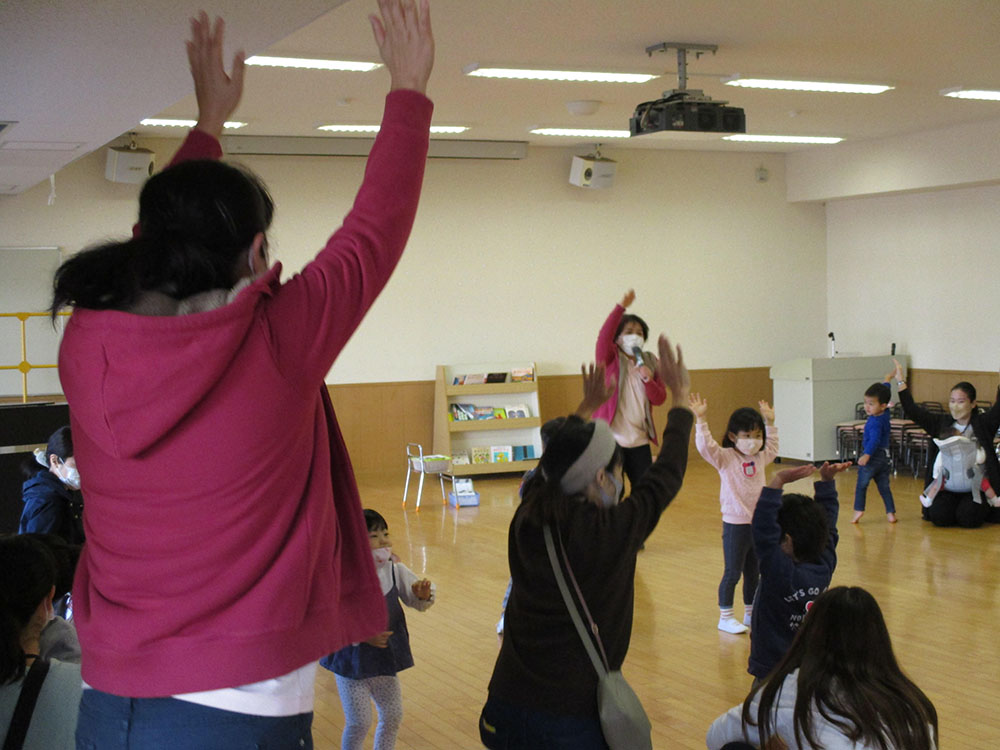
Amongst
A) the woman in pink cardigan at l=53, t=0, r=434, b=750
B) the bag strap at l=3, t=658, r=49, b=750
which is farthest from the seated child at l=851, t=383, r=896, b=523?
the woman in pink cardigan at l=53, t=0, r=434, b=750

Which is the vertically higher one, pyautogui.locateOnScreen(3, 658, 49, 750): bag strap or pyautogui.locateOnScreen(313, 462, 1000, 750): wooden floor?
pyautogui.locateOnScreen(3, 658, 49, 750): bag strap

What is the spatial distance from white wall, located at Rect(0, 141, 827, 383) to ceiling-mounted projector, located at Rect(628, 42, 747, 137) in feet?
14.0

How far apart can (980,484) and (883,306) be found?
4504 millimetres

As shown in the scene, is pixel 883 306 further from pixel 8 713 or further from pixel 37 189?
pixel 8 713

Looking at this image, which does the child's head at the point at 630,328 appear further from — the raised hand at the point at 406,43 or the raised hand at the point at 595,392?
the raised hand at the point at 406,43

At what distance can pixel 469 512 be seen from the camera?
9672 mm

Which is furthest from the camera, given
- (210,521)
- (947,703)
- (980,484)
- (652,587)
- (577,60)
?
(980,484)

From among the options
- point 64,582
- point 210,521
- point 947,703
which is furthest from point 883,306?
point 210,521

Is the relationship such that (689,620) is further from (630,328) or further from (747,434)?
(630,328)

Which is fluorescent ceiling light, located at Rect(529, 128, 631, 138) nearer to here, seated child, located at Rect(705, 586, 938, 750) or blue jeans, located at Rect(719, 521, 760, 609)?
blue jeans, located at Rect(719, 521, 760, 609)

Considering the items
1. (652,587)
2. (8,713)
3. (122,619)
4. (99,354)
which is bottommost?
(652,587)

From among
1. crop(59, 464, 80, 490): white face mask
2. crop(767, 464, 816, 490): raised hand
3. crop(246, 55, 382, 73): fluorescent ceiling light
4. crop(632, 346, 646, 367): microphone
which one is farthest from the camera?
crop(632, 346, 646, 367): microphone

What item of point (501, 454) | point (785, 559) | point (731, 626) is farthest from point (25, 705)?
point (501, 454)

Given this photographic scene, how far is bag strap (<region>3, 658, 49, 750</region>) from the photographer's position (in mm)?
2074
